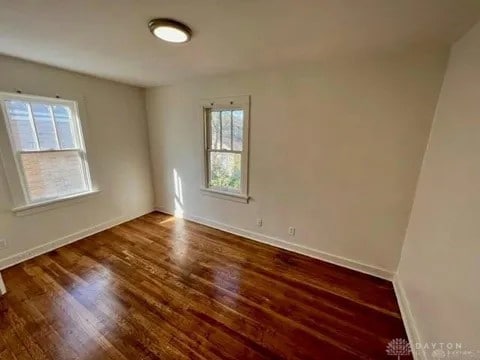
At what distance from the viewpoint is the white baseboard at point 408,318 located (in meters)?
1.47

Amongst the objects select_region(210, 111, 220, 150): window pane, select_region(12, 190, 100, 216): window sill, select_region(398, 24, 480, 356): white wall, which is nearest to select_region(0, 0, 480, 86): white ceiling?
select_region(398, 24, 480, 356): white wall

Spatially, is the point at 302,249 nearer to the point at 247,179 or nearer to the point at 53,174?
the point at 247,179

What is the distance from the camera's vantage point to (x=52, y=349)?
1513 millimetres

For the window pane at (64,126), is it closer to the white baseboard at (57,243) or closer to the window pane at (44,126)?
the window pane at (44,126)

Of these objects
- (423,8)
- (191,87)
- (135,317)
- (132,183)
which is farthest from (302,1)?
(132,183)

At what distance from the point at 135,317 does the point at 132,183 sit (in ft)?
8.14

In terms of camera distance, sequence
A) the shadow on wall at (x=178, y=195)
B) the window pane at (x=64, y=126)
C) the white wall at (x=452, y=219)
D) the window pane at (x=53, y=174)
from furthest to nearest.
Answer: the shadow on wall at (x=178, y=195) → the window pane at (x=64, y=126) → the window pane at (x=53, y=174) → the white wall at (x=452, y=219)

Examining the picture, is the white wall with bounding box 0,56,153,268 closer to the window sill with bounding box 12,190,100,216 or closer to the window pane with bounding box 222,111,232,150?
the window sill with bounding box 12,190,100,216

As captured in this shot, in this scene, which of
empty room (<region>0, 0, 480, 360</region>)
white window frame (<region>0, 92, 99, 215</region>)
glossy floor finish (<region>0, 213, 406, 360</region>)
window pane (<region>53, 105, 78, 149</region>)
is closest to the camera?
empty room (<region>0, 0, 480, 360</region>)

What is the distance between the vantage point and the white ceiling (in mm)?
1274

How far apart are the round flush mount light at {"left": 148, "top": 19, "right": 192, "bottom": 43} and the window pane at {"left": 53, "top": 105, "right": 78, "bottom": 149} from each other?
2032mm

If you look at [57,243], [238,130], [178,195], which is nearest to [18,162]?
[57,243]

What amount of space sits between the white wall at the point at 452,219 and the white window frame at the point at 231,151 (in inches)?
74.4

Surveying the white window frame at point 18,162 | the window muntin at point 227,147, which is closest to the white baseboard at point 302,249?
the window muntin at point 227,147
